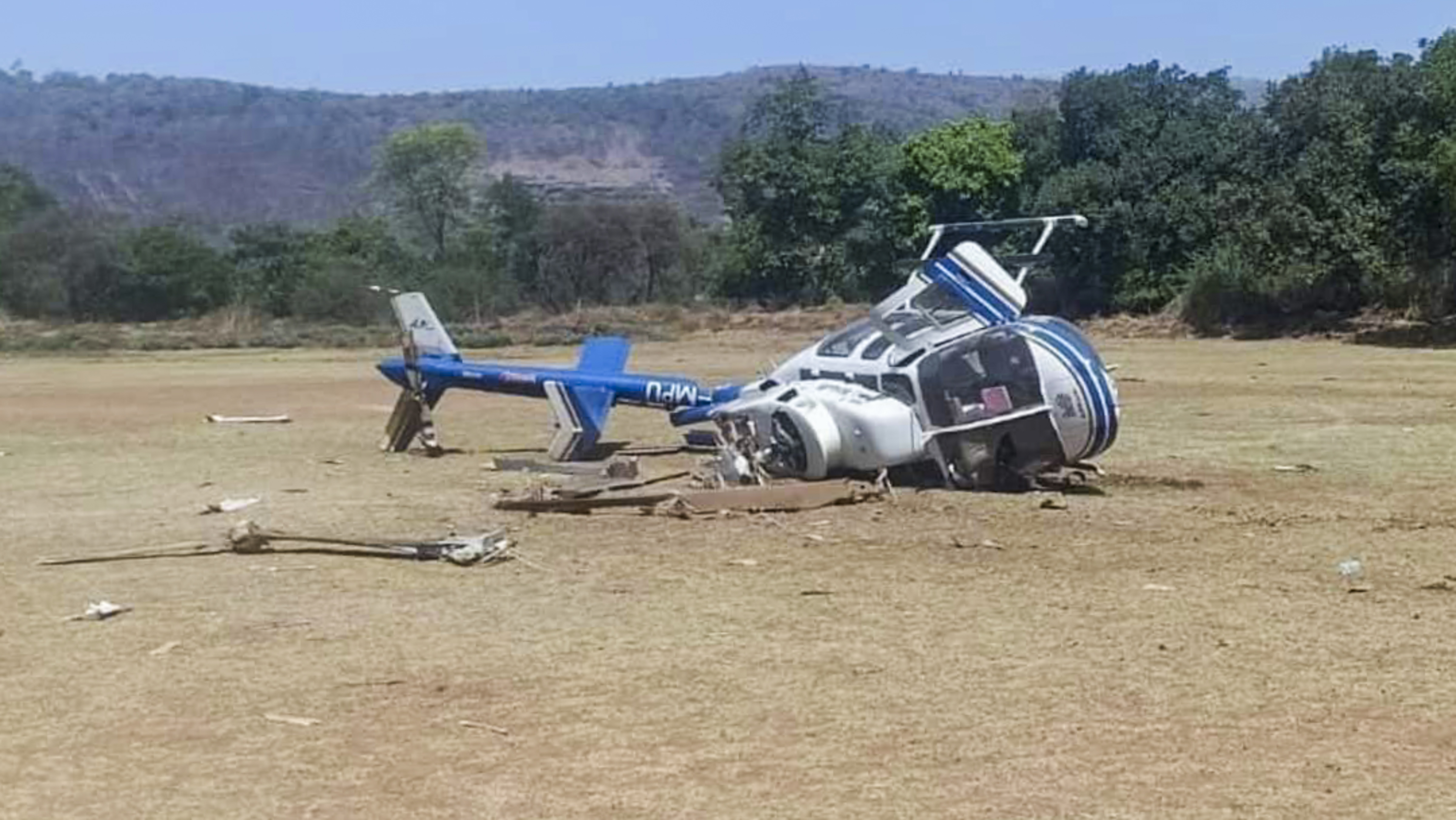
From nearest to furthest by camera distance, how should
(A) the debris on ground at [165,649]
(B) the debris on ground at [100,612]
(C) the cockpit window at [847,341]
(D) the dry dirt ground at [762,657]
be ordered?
(D) the dry dirt ground at [762,657]
(A) the debris on ground at [165,649]
(B) the debris on ground at [100,612]
(C) the cockpit window at [847,341]

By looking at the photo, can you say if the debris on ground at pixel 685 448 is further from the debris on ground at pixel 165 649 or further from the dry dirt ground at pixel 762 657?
the debris on ground at pixel 165 649

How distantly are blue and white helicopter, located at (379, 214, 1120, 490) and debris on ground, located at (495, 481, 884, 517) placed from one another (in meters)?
0.73

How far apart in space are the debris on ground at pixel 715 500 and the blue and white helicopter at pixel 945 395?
73cm

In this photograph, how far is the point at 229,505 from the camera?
18188 millimetres

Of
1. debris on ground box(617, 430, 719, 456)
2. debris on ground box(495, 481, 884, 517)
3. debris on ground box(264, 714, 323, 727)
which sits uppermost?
debris on ground box(264, 714, 323, 727)

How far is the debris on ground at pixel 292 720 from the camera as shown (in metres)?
9.46

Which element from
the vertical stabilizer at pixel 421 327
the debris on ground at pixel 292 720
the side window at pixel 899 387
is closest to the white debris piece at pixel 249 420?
the vertical stabilizer at pixel 421 327

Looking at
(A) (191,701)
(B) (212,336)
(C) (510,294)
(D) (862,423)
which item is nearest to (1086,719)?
(A) (191,701)

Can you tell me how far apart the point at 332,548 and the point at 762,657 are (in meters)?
5.30

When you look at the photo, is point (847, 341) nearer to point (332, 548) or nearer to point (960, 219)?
point (332, 548)

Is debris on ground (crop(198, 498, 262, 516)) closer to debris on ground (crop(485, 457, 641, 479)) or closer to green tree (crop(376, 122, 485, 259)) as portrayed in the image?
debris on ground (crop(485, 457, 641, 479))

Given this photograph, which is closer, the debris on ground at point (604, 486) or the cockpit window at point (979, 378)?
the debris on ground at point (604, 486)

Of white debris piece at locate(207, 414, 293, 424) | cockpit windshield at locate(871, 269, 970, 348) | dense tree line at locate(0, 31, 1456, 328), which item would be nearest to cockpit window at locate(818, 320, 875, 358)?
cockpit windshield at locate(871, 269, 970, 348)

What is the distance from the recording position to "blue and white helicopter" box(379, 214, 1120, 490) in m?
18.0
